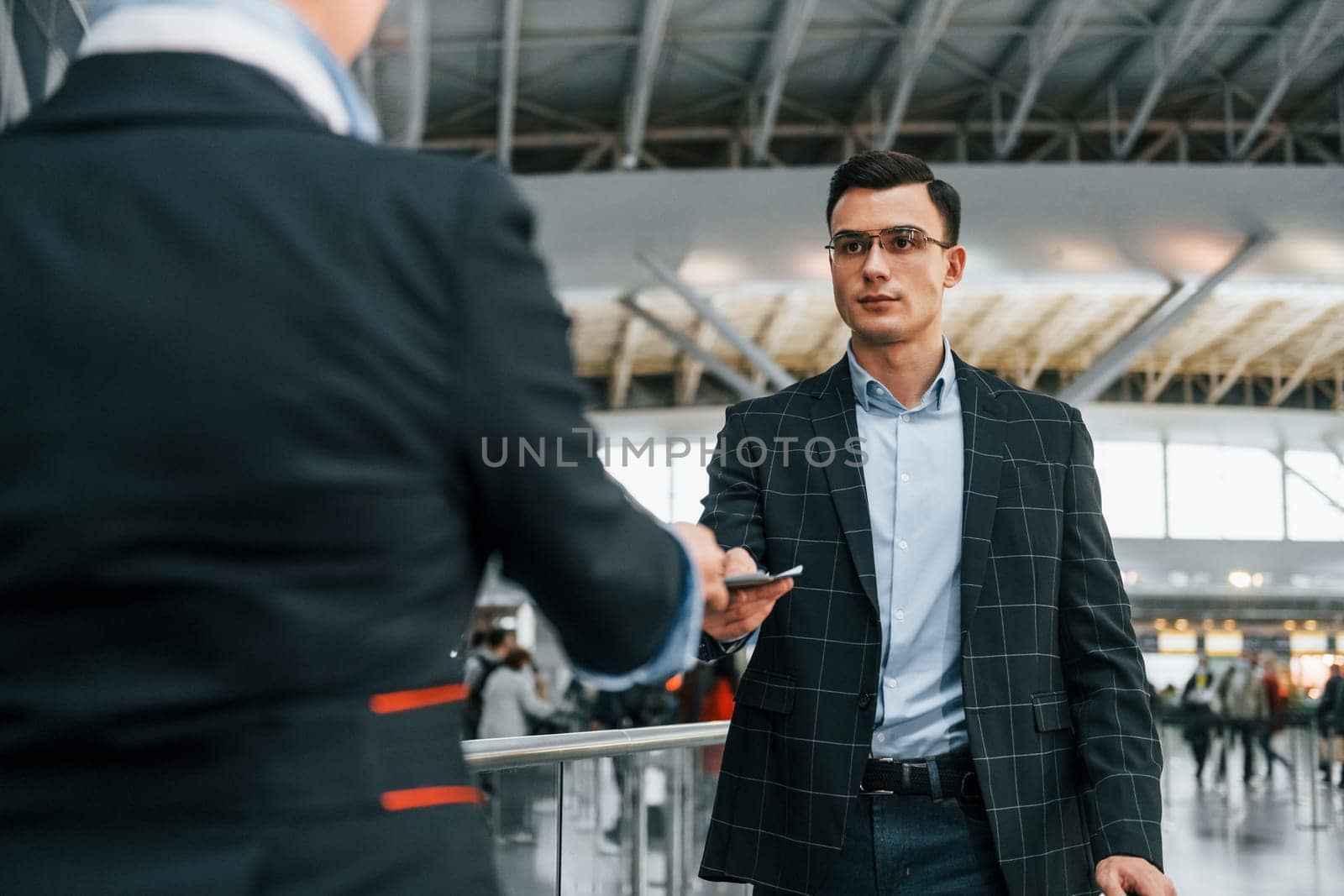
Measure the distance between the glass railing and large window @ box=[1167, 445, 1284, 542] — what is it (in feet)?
133

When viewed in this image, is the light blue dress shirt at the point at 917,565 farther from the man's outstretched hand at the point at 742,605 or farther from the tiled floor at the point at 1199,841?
the tiled floor at the point at 1199,841

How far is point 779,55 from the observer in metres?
19.4

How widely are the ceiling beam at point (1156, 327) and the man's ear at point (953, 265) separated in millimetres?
20133

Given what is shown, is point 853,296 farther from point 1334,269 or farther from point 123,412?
point 1334,269

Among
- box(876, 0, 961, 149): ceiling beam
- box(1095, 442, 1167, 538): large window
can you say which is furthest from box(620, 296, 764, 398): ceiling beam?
box(1095, 442, 1167, 538): large window

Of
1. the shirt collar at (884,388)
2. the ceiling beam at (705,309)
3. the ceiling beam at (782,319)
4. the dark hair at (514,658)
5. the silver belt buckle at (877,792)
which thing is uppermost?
the ceiling beam at (782,319)

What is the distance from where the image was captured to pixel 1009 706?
2461mm

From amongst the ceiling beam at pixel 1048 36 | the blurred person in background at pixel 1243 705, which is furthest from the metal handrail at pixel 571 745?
the ceiling beam at pixel 1048 36

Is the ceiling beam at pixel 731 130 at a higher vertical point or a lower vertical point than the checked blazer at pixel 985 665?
higher

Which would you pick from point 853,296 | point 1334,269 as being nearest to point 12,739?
point 853,296

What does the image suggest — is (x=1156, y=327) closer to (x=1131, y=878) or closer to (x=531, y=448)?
(x=1131, y=878)

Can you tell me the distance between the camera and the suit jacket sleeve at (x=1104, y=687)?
7.94 feet

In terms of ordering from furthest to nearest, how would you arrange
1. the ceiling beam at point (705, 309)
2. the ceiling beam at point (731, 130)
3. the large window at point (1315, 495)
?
the large window at point (1315, 495) < the ceiling beam at point (731, 130) < the ceiling beam at point (705, 309)

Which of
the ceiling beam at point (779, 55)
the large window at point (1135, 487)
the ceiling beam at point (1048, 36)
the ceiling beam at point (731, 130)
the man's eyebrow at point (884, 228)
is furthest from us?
the large window at point (1135, 487)
